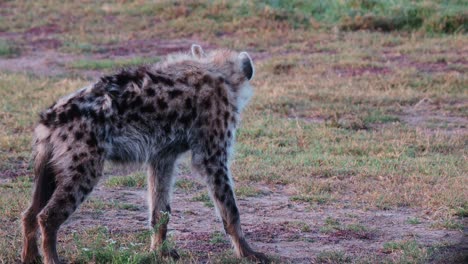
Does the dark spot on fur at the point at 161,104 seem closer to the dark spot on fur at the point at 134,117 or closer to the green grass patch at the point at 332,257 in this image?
the dark spot on fur at the point at 134,117

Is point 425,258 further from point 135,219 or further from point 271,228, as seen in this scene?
point 135,219

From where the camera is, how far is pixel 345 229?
17.5ft

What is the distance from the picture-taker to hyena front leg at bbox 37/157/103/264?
13.7 ft

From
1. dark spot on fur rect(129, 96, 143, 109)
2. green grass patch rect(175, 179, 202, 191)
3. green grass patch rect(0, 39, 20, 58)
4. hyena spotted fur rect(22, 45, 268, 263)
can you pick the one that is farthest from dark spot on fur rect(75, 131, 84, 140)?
green grass patch rect(0, 39, 20, 58)

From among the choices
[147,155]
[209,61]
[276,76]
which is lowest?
[276,76]

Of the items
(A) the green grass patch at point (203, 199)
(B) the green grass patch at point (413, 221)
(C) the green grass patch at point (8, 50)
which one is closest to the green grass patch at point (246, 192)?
(A) the green grass patch at point (203, 199)

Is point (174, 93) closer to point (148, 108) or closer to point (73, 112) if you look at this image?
point (148, 108)

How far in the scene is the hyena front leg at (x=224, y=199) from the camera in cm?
468

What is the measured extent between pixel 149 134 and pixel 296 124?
3938 millimetres

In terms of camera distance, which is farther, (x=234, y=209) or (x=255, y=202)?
(x=255, y=202)

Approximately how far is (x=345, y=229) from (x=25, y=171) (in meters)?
2.73

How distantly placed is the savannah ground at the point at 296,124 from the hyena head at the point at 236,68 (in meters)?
0.49

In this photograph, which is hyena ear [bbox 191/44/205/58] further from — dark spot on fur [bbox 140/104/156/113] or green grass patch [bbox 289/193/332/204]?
green grass patch [bbox 289/193/332/204]

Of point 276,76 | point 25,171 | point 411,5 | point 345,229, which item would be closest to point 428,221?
point 345,229
